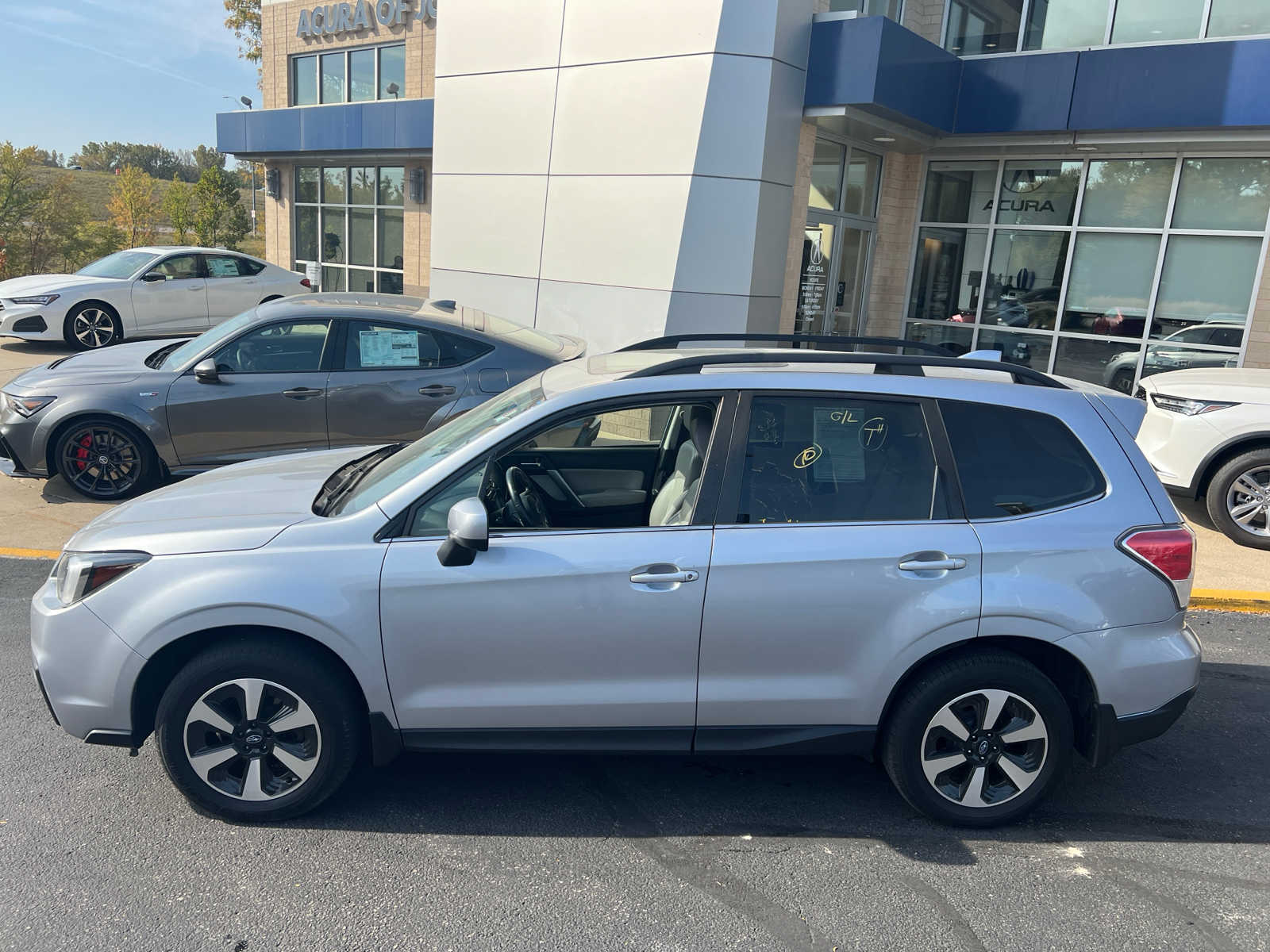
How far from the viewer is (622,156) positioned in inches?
430

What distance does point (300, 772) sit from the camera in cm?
342

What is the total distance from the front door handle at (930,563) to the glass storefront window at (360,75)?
701 inches

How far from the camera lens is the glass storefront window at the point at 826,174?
11602 mm

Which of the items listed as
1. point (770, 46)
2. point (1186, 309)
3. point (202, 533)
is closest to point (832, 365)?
point (202, 533)

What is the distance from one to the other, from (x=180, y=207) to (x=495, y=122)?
18815 millimetres

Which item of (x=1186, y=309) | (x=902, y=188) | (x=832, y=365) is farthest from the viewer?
(x=902, y=188)

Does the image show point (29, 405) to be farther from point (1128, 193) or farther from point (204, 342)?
point (1128, 193)

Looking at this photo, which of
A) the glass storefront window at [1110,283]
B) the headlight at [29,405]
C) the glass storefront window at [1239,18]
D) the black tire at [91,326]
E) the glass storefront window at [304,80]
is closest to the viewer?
the headlight at [29,405]

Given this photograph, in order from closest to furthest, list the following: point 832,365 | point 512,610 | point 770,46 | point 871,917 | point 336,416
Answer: point 871,917, point 512,610, point 832,365, point 336,416, point 770,46

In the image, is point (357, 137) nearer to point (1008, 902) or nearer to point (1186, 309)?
point (1186, 309)

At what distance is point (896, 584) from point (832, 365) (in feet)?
2.95

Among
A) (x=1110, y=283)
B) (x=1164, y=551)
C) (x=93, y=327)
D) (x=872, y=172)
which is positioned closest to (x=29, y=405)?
(x=1164, y=551)

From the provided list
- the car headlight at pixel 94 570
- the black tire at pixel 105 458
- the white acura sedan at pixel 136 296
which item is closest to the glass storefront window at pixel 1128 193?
the black tire at pixel 105 458

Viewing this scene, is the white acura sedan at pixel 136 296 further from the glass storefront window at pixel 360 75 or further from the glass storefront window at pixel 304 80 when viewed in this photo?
the glass storefront window at pixel 304 80
